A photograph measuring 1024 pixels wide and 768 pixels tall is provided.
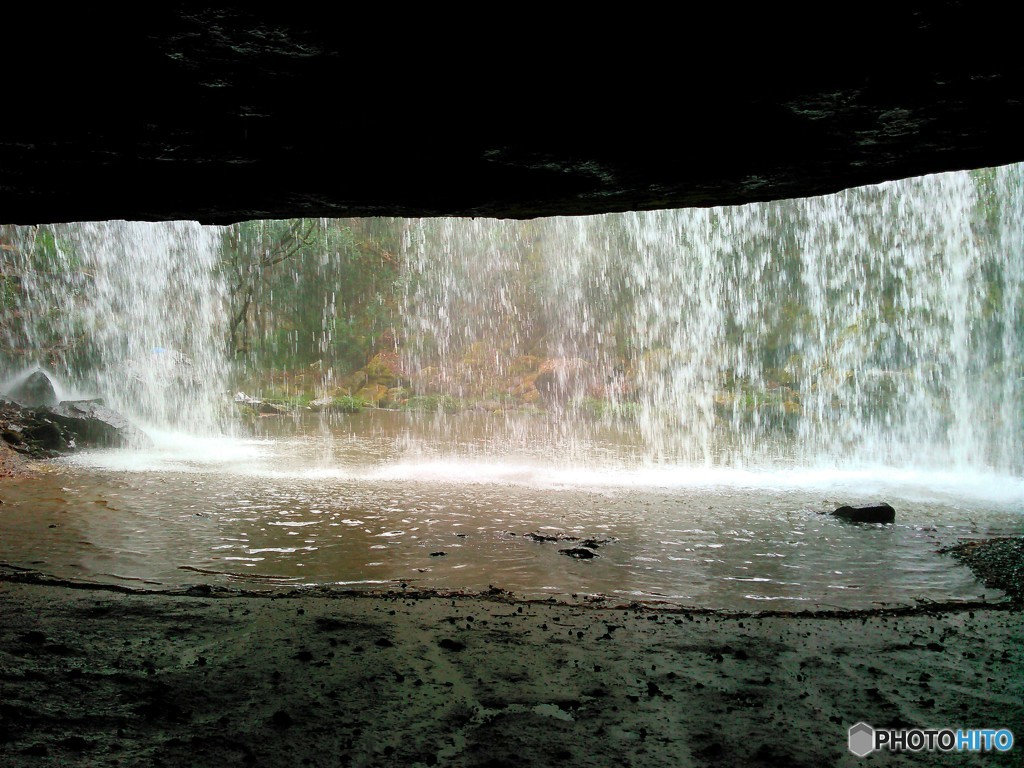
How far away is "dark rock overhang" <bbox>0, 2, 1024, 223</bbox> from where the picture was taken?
9.02ft

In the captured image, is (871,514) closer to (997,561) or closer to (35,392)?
(997,561)

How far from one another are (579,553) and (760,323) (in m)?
18.0

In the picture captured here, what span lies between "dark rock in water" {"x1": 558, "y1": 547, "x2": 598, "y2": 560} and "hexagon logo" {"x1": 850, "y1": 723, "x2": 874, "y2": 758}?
3.18 m

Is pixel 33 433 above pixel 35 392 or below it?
below

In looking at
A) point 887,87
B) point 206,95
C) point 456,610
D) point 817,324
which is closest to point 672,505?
point 456,610

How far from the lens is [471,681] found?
3.45m

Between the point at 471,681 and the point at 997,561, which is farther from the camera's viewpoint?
the point at 997,561

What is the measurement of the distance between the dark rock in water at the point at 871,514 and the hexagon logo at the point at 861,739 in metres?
5.23

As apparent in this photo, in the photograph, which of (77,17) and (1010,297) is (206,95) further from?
(1010,297)

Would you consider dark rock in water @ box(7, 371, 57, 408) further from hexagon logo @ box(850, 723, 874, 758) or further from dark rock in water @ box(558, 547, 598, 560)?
hexagon logo @ box(850, 723, 874, 758)

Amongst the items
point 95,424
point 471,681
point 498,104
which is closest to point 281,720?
point 471,681

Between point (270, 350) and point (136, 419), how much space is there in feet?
35.4

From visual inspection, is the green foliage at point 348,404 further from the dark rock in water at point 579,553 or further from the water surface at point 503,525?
the dark rock in water at point 579,553

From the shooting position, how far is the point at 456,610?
4.59 metres
